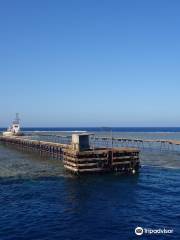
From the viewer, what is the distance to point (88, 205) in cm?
3066

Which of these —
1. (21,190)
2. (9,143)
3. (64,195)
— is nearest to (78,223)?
(64,195)

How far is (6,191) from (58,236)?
1381 cm

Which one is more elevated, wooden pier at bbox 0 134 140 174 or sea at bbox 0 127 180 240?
wooden pier at bbox 0 134 140 174

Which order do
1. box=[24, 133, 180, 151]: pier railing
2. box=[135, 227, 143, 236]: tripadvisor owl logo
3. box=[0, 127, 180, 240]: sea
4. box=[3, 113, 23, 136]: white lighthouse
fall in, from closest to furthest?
box=[135, 227, 143, 236]: tripadvisor owl logo
box=[0, 127, 180, 240]: sea
box=[24, 133, 180, 151]: pier railing
box=[3, 113, 23, 136]: white lighthouse

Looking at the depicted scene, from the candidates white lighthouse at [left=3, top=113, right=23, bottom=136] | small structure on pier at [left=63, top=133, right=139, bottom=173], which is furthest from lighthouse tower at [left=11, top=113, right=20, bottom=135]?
small structure on pier at [left=63, top=133, right=139, bottom=173]

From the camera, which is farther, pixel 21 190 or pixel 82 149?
pixel 82 149

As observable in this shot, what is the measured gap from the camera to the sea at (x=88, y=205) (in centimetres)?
2406

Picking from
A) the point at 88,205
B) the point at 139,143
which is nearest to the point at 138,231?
the point at 88,205

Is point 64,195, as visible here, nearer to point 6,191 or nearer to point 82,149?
point 6,191

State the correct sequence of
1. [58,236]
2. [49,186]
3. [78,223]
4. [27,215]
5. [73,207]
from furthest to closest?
[49,186] → [73,207] → [27,215] → [78,223] → [58,236]

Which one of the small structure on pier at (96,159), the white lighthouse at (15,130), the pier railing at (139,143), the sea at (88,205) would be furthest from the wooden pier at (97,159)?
the white lighthouse at (15,130)

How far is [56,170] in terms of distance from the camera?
49.5 metres

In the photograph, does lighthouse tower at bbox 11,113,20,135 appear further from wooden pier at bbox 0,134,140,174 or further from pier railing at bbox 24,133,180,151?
wooden pier at bbox 0,134,140,174

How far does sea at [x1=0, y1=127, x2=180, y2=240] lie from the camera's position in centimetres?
Answer: 2406
